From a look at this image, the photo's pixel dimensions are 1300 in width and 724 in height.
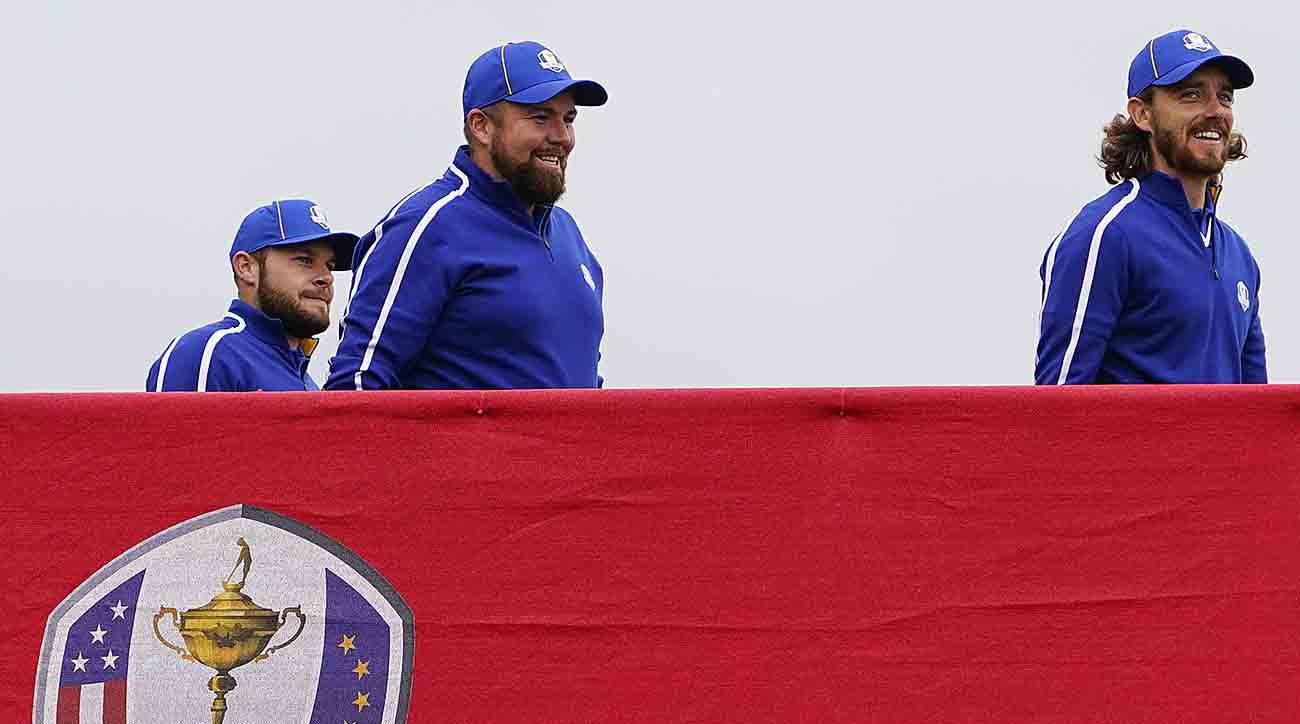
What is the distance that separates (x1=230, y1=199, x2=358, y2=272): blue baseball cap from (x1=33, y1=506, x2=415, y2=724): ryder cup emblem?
2.95 meters

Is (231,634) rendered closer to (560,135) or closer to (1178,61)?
(560,135)

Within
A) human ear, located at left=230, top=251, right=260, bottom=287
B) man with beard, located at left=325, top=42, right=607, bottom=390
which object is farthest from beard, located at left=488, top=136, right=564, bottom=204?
human ear, located at left=230, top=251, right=260, bottom=287

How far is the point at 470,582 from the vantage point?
10.7ft

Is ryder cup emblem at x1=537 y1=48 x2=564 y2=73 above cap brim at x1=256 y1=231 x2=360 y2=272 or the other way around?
above

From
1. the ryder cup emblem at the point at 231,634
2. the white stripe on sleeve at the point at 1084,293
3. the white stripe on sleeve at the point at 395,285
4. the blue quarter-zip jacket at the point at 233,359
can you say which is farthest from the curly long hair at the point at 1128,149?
the blue quarter-zip jacket at the point at 233,359

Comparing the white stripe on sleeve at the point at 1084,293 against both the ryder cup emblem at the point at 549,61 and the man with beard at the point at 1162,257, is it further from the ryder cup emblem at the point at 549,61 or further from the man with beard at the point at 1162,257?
the ryder cup emblem at the point at 549,61

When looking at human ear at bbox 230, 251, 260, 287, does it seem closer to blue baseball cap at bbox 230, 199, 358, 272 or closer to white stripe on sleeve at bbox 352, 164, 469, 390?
blue baseball cap at bbox 230, 199, 358, 272

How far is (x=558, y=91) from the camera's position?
441 centimetres

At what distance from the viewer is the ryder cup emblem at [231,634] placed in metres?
3.23

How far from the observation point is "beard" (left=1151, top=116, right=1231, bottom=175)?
4426mm

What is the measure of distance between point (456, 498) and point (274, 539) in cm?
32

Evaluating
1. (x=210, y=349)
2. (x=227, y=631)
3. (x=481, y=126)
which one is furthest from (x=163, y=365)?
(x=227, y=631)

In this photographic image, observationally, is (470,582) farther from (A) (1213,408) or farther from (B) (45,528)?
(A) (1213,408)

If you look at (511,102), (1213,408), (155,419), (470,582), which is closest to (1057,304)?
(1213,408)
